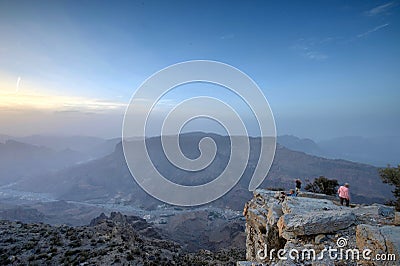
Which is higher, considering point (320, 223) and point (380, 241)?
point (380, 241)

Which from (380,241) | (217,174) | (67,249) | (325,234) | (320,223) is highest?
(380,241)

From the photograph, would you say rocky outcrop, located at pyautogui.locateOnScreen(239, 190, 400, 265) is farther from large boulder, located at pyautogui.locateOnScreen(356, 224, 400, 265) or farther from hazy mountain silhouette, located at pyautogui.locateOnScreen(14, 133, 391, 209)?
hazy mountain silhouette, located at pyautogui.locateOnScreen(14, 133, 391, 209)

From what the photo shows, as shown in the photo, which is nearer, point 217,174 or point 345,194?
point 345,194

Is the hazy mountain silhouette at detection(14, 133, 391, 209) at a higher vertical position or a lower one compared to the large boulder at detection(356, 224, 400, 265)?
lower

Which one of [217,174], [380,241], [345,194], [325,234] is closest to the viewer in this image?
[380,241]

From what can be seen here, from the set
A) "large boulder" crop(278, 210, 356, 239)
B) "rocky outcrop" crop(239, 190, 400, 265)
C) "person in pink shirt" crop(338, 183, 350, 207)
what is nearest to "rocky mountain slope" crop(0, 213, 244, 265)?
"rocky outcrop" crop(239, 190, 400, 265)

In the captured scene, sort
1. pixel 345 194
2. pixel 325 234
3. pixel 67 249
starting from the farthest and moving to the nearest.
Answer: pixel 67 249 → pixel 345 194 → pixel 325 234

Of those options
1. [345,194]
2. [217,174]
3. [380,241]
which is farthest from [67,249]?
[217,174]

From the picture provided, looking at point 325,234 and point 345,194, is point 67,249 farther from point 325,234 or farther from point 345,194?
point 345,194

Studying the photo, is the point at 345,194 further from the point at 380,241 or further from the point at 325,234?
the point at 380,241

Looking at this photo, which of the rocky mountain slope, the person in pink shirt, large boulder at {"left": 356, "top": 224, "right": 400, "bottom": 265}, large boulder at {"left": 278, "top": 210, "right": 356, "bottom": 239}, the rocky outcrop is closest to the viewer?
large boulder at {"left": 356, "top": 224, "right": 400, "bottom": 265}

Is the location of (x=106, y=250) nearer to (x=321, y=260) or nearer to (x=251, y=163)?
(x=321, y=260)

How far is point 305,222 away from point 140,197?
15563 cm

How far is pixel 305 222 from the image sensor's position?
8859 millimetres
